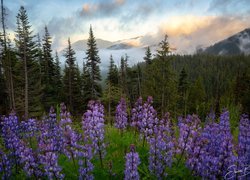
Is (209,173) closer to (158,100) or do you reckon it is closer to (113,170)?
(113,170)

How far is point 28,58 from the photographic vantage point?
36.3m

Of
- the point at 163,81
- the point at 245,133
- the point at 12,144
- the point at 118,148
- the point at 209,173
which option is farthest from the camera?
the point at 163,81

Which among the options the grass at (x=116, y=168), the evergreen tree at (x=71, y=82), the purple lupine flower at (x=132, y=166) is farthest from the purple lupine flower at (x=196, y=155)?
the evergreen tree at (x=71, y=82)

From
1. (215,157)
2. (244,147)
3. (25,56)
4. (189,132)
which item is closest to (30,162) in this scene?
(189,132)

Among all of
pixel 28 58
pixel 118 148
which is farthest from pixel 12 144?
pixel 28 58

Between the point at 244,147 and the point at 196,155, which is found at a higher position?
the point at 244,147

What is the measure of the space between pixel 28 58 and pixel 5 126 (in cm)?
3195

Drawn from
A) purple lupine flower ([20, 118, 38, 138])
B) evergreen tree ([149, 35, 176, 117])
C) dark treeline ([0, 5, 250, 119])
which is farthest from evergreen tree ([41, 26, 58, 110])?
purple lupine flower ([20, 118, 38, 138])

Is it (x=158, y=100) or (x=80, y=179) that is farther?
(x=158, y=100)

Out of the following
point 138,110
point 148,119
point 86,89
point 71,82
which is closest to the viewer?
point 148,119

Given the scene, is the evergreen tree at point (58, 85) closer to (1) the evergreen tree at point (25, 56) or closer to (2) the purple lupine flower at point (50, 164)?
(1) the evergreen tree at point (25, 56)

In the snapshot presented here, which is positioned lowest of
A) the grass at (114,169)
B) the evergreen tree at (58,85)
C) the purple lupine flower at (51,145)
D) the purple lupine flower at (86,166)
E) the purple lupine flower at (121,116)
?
the grass at (114,169)

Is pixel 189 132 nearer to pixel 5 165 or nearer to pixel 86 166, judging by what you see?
pixel 86 166

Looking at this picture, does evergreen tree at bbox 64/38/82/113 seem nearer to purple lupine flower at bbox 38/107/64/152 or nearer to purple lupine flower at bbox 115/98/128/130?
purple lupine flower at bbox 115/98/128/130
